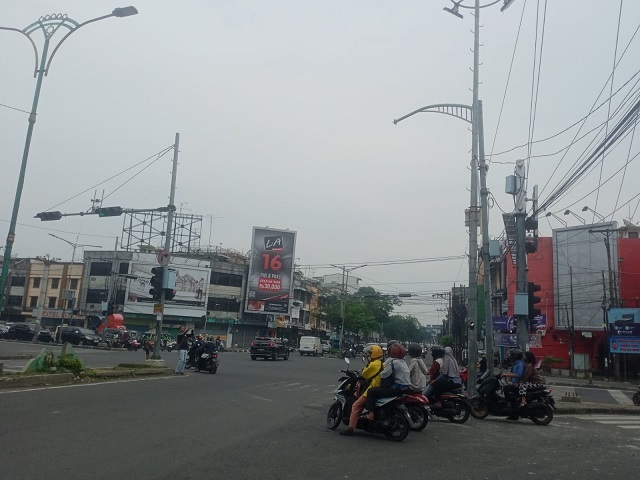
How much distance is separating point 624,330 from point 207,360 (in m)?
23.3

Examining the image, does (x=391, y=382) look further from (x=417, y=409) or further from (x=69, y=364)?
(x=69, y=364)

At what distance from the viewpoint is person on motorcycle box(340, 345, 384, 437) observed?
945 cm

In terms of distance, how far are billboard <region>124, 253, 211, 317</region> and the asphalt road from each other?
162 feet

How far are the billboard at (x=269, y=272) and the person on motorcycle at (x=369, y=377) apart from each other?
2133 inches

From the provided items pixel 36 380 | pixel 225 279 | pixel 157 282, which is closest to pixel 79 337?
pixel 225 279

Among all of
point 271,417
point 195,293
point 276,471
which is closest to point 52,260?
point 195,293

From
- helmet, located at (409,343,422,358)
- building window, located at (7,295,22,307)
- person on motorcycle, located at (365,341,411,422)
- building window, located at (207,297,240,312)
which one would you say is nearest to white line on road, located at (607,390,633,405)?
helmet, located at (409,343,422,358)

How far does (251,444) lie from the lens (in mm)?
8211

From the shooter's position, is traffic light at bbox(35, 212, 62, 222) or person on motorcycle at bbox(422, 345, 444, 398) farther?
traffic light at bbox(35, 212, 62, 222)

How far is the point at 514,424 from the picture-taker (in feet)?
40.5

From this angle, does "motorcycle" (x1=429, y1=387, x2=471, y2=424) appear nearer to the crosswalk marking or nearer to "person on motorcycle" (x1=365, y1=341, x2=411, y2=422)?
"person on motorcycle" (x1=365, y1=341, x2=411, y2=422)

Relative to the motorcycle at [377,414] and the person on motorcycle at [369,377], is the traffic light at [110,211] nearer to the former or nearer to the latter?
the motorcycle at [377,414]

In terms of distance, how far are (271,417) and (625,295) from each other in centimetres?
3362

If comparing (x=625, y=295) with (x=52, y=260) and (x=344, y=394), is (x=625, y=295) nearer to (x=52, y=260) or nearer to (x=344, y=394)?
(x=344, y=394)
